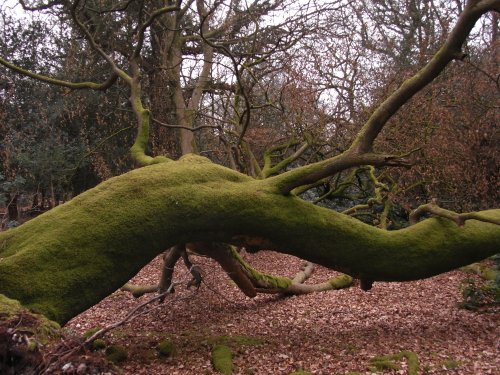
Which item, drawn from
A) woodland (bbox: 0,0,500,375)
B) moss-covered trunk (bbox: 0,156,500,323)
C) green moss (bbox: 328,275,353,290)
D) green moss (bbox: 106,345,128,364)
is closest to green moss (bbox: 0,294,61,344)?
woodland (bbox: 0,0,500,375)

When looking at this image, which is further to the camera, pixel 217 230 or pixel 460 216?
pixel 460 216

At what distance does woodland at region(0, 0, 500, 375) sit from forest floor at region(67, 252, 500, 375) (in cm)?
4

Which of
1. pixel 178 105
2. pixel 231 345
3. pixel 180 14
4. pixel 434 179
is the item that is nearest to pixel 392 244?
pixel 231 345

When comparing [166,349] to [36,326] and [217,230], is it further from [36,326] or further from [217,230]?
[36,326]

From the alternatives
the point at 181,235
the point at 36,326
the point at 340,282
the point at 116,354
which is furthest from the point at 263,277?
the point at 36,326

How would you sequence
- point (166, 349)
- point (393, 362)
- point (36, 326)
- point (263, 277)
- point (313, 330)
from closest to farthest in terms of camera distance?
point (36, 326)
point (393, 362)
point (166, 349)
point (313, 330)
point (263, 277)

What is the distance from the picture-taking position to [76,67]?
11.1 meters

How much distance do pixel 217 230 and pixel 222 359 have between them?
143 centimetres

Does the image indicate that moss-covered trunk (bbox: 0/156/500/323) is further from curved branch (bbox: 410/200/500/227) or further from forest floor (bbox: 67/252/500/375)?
forest floor (bbox: 67/252/500/375)

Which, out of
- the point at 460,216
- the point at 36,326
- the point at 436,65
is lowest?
the point at 36,326

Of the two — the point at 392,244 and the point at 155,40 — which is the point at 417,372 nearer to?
the point at 392,244

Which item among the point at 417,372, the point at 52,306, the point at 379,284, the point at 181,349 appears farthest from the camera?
the point at 379,284

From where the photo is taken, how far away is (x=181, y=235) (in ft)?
16.4

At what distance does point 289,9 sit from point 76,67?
540 cm
